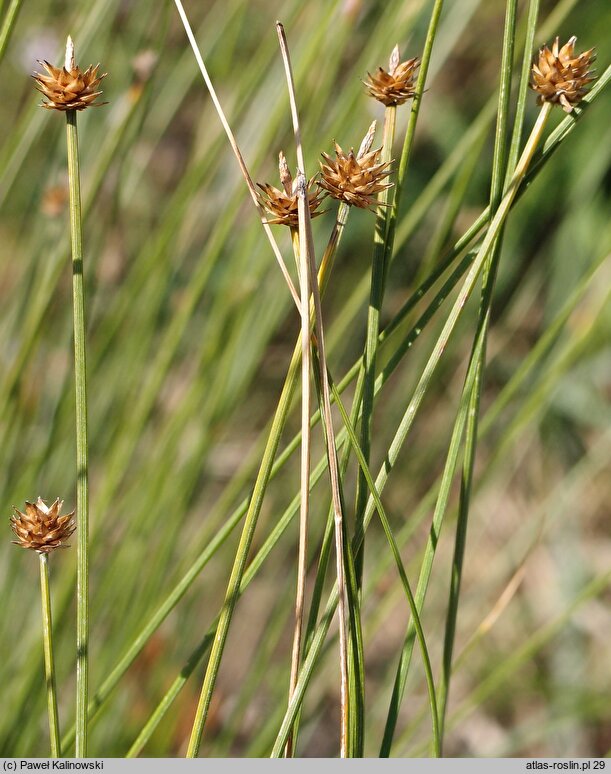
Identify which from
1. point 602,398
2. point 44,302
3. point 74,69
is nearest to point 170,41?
point 44,302

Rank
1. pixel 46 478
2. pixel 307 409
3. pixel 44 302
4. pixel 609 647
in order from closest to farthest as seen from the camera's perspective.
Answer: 1. pixel 307 409
2. pixel 44 302
3. pixel 46 478
4. pixel 609 647

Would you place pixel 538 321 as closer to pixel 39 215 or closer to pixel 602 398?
pixel 602 398

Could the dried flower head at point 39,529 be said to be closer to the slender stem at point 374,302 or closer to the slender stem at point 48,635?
the slender stem at point 48,635

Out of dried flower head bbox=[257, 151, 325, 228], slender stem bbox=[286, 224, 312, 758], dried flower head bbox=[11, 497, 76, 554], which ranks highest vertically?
dried flower head bbox=[257, 151, 325, 228]

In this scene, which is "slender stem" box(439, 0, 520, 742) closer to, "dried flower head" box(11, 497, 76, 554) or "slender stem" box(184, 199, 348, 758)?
"slender stem" box(184, 199, 348, 758)

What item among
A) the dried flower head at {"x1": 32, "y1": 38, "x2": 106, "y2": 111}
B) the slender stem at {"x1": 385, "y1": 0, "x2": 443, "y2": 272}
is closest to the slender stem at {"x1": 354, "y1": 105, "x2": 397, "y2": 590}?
the slender stem at {"x1": 385, "y1": 0, "x2": 443, "y2": 272}

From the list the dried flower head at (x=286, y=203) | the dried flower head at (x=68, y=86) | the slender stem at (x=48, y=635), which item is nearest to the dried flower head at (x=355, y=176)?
the dried flower head at (x=286, y=203)
